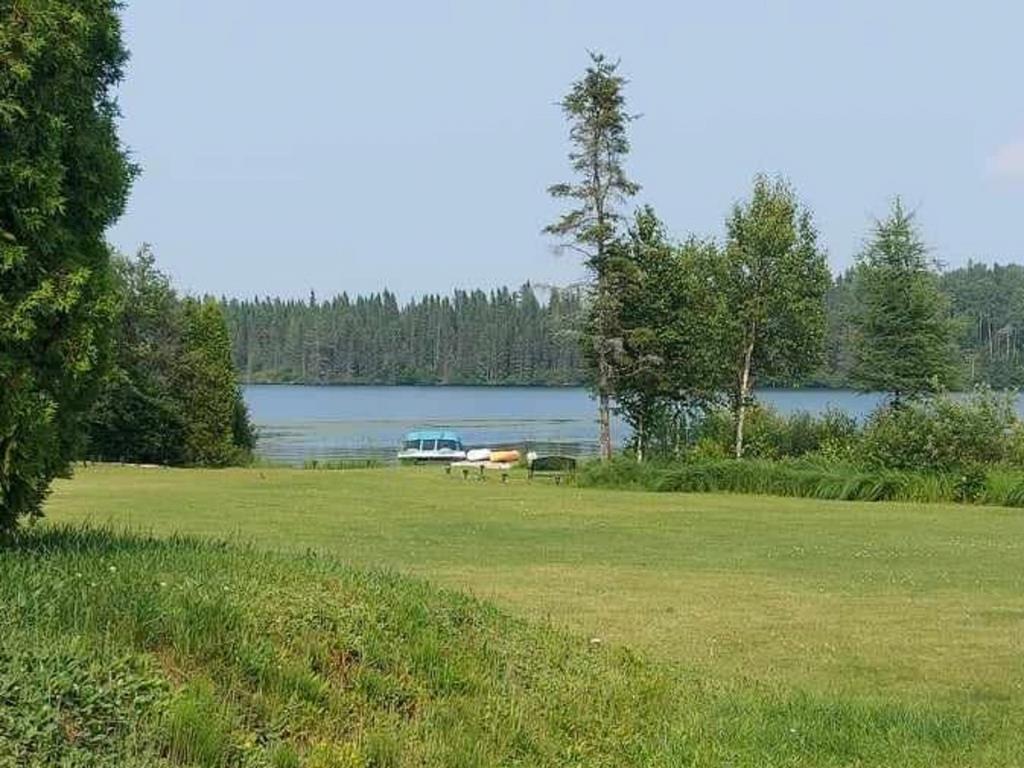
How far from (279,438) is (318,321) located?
97283 mm

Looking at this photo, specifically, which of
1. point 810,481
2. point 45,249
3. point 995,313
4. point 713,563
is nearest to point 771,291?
point 810,481

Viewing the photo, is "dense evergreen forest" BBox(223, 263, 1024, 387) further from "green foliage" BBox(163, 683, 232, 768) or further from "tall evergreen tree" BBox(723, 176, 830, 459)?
"green foliage" BBox(163, 683, 232, 768)

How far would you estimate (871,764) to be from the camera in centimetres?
582

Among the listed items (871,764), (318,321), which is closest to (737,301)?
(871,764)

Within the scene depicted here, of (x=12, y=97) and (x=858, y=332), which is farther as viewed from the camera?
(x=858, y=332)

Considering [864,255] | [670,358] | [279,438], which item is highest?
[864,255]

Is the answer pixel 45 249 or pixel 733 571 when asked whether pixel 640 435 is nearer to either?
pixel 733 571

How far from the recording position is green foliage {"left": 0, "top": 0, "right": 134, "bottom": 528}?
6395 mm

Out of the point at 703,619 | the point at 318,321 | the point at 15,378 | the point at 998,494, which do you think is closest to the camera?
the point at 15,378

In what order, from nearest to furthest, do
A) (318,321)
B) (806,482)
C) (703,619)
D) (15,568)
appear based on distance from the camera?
(15,568) → (703,619) → (806,482) → (318,321)

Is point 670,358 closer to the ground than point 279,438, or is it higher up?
higher up

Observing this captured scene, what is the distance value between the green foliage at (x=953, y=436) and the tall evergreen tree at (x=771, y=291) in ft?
20.0

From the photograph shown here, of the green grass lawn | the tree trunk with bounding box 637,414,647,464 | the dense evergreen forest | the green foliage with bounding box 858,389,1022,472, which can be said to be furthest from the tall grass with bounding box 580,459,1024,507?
the dense evergreen forest

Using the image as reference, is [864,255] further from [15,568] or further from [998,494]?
[15,568]
